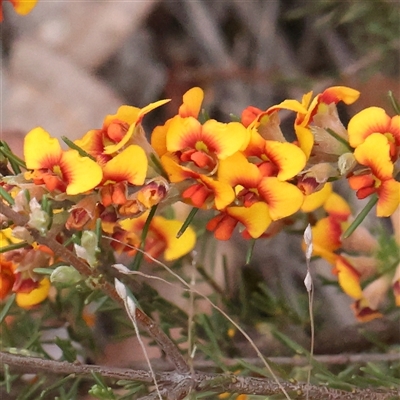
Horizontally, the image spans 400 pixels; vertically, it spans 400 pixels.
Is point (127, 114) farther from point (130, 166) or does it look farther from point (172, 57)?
point (172, 57)

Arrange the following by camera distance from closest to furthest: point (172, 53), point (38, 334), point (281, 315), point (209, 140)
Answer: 1. point (209, 140)
2. point (38, 334)
3. point (281, 315)
4. point (172, 53)

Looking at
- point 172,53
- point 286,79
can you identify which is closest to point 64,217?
point 286,79

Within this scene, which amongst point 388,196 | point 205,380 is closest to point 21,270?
point 205,380

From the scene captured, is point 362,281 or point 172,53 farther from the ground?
point 172,53

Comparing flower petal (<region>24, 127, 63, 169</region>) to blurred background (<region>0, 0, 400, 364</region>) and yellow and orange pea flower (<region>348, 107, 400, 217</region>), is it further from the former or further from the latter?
blurred background (<region>0, 0, 400, 364</region>)

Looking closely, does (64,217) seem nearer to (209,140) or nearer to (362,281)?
(209,140)

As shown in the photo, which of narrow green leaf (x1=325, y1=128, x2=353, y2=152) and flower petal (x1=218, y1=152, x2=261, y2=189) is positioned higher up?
flower petal (x1=218, y1=152, x2=261, y2=189)

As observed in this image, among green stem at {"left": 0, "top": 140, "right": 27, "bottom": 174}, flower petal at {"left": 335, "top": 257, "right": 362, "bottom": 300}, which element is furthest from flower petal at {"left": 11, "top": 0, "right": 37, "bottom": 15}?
flower petal at {"left": 335, "top": 257, "right": 362, "bottom": 300}
